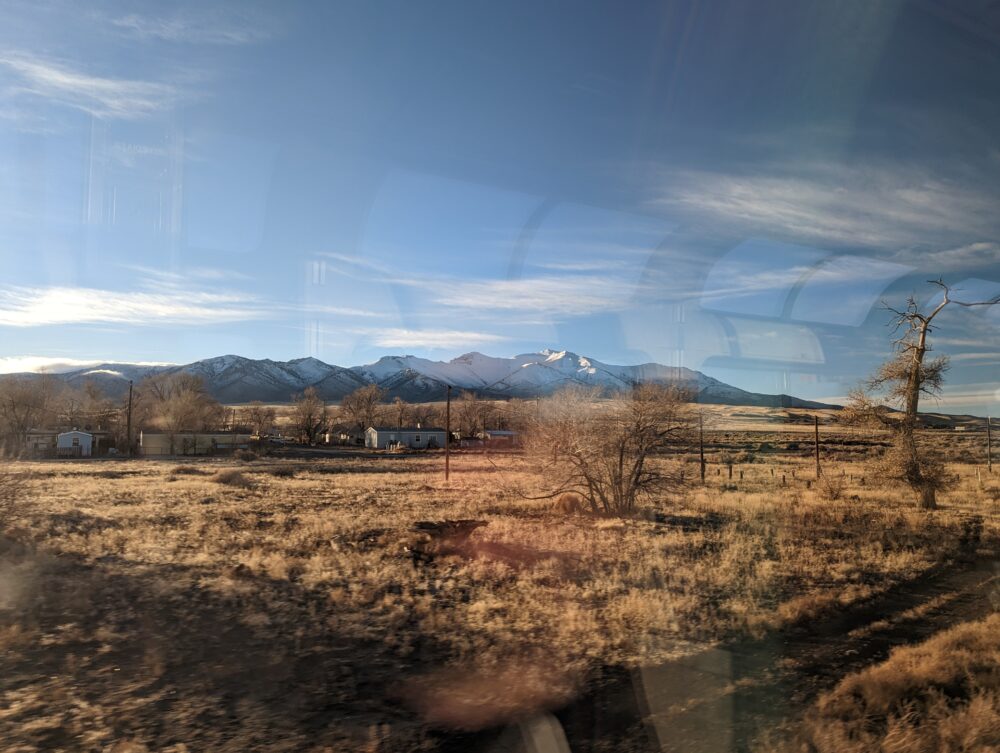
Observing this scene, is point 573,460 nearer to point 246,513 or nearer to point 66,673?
point 246,513

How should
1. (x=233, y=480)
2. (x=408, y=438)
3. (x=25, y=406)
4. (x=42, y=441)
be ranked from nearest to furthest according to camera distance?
1. (x=233, y=480)
2. (x=42, y=441)
3. (x=25, y=406)
4. (x=408, y=438)

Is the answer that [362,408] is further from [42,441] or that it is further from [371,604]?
Answer: [371,604]

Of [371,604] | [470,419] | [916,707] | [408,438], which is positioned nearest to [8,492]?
[371,604]

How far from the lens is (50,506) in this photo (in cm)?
2000

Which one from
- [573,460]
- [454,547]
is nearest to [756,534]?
[573,460]

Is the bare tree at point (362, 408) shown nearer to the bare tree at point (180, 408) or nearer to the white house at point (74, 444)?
the bare tree at point (180, 408)

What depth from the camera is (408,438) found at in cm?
9200

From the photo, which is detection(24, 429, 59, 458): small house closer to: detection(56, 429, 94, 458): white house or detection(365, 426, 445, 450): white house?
detection(56, 429, 94, 458): white house

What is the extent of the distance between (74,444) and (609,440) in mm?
69114

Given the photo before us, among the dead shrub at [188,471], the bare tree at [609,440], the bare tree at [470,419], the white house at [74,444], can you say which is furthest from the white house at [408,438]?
the bare tree at [609,440]

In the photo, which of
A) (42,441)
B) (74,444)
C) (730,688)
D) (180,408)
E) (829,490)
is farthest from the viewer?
(180,408)

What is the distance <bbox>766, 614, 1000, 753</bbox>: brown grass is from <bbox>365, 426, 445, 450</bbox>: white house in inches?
3318

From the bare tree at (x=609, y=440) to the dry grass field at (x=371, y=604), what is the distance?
1059 millimetres

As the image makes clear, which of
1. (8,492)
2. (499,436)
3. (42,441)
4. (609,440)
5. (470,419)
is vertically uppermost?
(609,440)
